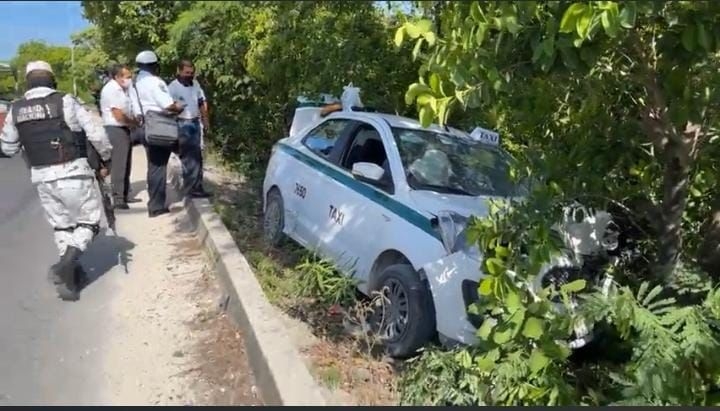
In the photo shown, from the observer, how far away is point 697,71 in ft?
13.1

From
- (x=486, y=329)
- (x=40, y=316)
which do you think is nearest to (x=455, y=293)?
(x=486, y=329)

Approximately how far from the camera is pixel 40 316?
5.67 meters

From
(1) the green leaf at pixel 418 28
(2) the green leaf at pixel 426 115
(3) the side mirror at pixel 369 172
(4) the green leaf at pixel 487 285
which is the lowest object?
(4) the green leaf at pixel 487 285

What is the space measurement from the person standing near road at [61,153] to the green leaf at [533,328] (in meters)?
3.71

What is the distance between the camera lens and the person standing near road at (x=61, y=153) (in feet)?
18.9

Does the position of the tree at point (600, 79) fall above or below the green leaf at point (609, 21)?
below

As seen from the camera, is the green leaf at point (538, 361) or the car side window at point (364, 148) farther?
the car side window at point (364, 148)

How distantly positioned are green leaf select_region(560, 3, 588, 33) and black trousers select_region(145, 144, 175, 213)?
638 centimetres

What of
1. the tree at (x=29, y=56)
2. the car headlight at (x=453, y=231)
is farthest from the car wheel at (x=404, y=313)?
the tree at (x=29, y=56)

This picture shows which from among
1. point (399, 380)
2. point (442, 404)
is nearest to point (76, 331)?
point (399, 380)

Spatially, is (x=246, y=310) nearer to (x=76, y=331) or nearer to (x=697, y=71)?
(x=76, y=331)

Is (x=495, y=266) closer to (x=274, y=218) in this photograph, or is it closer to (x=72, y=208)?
(x=72, y=208)

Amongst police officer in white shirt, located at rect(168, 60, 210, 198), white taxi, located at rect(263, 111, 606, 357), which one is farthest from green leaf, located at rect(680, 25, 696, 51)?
police officer in white shirt, located at rect(168, 60, 210, 198)

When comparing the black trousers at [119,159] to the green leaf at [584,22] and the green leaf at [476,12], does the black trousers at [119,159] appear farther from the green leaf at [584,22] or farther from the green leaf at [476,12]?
the green leaf at [584,22]
